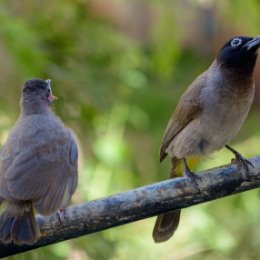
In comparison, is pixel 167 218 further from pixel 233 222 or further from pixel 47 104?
pixel 233 222

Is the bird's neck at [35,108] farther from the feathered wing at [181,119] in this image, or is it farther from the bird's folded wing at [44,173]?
the feathered wing at [181,119]

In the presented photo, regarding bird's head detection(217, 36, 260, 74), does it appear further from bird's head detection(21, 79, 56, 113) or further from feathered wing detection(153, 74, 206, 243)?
bird's head detection(21, 79, 56, 113)

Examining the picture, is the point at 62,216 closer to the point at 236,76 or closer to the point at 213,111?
the point at 213,111

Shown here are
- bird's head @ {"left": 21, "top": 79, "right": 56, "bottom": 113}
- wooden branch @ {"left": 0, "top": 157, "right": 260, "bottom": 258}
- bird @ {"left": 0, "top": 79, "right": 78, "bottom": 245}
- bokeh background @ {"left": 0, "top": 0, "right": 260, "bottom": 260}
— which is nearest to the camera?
wooden branch @ {"left": 0, "top": 157, "right": 260, "bottom": 258}

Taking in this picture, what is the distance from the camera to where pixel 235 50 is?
17.6 feet

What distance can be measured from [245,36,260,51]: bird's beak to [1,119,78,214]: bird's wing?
120 cm

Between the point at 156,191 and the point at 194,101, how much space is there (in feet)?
4.75

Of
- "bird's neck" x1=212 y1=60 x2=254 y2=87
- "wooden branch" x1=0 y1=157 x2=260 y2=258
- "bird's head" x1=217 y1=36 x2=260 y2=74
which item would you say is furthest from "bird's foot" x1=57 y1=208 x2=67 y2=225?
"bird's head" x1=217 y1=36 x2=260 y2=74

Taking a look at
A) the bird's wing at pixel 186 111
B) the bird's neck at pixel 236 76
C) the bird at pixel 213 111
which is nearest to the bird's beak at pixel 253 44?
the bird at pixel 213 111

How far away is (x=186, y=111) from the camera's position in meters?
5.36

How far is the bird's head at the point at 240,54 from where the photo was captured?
5.33 meters

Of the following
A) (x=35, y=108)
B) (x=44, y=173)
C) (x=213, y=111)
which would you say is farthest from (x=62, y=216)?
(x=213, y=111)

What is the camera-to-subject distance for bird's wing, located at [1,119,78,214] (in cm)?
423

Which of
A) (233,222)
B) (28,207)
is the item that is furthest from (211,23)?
(28,207)
